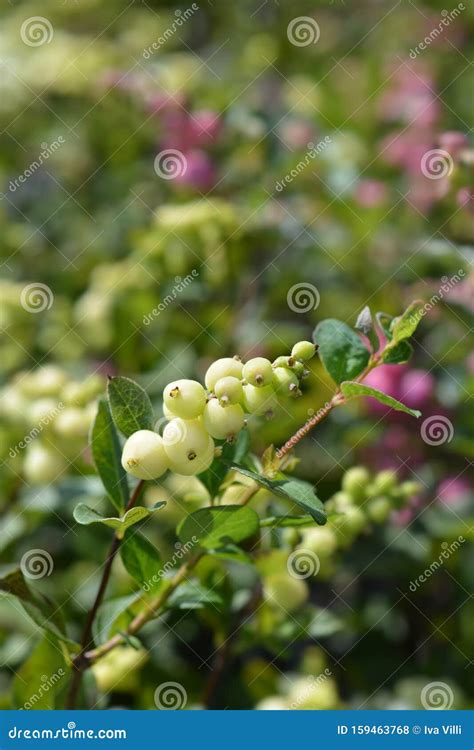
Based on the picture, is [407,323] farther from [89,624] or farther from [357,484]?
[89,624]

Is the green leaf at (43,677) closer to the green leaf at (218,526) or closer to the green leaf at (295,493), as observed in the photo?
the green leaf at (218,526)

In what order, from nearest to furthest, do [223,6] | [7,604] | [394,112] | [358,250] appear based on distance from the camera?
[7,604] < [358,250] < [394,112] < [223,6]

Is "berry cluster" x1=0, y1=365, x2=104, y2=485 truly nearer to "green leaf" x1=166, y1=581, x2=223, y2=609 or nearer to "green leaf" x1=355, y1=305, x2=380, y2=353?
"green leaf" x1=166, y1=581, x2=223, y2=609

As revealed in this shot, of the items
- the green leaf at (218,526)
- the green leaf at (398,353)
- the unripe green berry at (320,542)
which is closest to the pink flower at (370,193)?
the unripe green berry at (320,542)

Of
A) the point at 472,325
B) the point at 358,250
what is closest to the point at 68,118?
the point at 358,250

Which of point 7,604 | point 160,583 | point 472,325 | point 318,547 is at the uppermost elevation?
point 472,325

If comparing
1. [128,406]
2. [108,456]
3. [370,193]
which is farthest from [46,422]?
[370,193]

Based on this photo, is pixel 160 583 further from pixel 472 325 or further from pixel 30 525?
pixel 472 325
